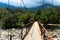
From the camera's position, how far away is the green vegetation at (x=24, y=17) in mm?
8826

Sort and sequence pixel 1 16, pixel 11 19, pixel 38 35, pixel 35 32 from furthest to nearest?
1. pixel 1 16
2. pixel 11 19
3. pixel 35 32
4. pixel 38 35

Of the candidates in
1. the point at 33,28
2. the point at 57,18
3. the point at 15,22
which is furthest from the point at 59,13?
the point at 33,28

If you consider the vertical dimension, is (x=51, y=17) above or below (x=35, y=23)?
below

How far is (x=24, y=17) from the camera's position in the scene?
33.3 feet

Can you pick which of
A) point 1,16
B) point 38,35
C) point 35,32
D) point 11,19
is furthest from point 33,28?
point 1,16

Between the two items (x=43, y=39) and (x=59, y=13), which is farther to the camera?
(x=59, y=13)

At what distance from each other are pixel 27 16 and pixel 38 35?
8543 millimetres

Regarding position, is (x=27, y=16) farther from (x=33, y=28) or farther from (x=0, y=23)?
(x=33, y=28)

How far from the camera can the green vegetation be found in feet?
29.0

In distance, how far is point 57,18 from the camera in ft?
33.7

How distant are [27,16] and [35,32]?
8412 millimetres

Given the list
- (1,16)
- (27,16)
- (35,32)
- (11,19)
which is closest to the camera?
(35,32)

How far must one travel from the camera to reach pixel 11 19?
886 cm

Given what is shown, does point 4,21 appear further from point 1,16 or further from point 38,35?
point 38,35
